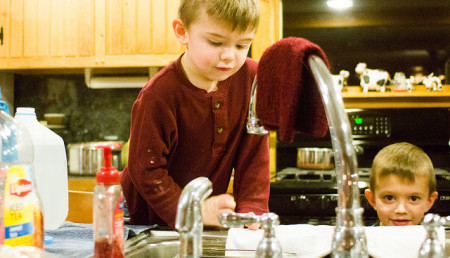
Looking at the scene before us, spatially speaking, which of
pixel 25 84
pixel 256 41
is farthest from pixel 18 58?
pixel 256 41

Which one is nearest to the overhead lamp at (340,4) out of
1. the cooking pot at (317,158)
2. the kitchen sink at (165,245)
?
the cooking pot at (317,158)

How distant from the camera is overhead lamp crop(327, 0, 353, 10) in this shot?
93.5 inches

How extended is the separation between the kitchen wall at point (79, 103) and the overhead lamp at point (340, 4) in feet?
4.21

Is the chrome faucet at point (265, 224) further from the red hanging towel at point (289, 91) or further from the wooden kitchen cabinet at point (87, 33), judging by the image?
the wooden kitchen cabinet at point (87, 33)

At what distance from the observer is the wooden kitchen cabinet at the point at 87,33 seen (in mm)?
2559

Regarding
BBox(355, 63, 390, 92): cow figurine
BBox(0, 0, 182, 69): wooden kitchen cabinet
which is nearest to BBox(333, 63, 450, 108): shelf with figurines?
BBox(355, 63, 390, 92): cow figurine

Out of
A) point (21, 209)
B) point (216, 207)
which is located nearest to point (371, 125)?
point (216, 207)

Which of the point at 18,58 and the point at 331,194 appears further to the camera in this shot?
the point at 18,58

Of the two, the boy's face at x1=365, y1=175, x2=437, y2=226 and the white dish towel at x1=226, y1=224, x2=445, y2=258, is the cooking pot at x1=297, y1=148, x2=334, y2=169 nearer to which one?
the boy's face at x1=365, y1=175, x2=437, y2=226

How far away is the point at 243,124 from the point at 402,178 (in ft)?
1.67

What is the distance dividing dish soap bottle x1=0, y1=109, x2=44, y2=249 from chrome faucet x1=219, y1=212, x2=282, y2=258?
1.00 feet

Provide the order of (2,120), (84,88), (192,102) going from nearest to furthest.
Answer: (2,120) < (192,102) < (84,88)

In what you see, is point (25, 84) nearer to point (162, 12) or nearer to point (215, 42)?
point (162, 12)

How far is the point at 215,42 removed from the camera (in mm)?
921
